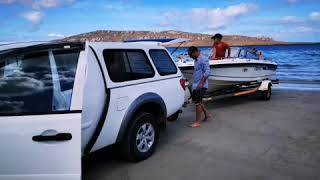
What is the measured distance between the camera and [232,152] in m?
6.29

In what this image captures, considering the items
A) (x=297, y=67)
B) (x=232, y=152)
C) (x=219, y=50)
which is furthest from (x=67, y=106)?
(x=297, y=67)

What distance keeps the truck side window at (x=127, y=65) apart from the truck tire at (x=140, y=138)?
63 centimetres

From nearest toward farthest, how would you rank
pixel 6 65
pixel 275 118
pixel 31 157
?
pixel 31 157
pixel 6 65
pixel 275 118

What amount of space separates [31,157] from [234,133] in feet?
16.5

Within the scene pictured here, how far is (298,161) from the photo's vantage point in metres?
5.79

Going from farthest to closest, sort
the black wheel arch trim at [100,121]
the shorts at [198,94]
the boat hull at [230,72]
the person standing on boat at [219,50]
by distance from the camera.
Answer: the person standing on boat at [219,50] < the boat hull at [230,72] < the shorts at [198,94] < the black wheel arch trim at [100,121]

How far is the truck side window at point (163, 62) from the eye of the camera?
6332 millimetres

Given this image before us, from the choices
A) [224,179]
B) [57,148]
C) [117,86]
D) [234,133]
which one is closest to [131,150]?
[117,86]

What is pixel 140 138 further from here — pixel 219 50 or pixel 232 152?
pixel 219 50

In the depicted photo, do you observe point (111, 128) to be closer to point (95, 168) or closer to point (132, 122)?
point (132, 122)

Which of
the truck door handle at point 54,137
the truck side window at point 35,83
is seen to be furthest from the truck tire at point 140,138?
the truck door handle at point 54,137

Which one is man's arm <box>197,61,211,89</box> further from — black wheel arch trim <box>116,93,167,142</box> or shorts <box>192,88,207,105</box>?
black wheel arch trim <box>116,93,167,142</box>

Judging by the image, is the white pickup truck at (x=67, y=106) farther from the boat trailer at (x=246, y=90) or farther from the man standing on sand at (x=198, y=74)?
the boat trailer at (x=246, y=90)

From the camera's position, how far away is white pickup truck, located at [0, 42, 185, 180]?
11.1 feet
